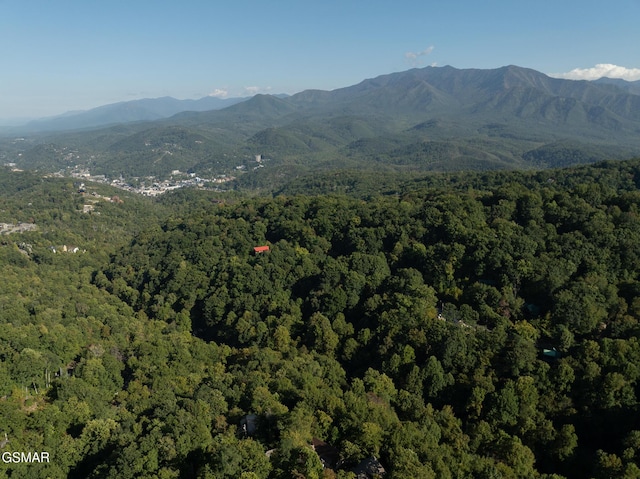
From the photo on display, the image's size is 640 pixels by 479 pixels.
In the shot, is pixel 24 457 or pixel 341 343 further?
pixel 341 343

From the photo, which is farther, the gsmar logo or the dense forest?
the dense forest

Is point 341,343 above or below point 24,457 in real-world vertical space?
below

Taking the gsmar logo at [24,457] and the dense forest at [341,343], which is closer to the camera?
the gsmar logo at [24,457]

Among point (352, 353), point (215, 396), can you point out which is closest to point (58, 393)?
point (215, 396)

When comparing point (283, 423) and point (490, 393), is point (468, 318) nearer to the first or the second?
point (490, 393)
